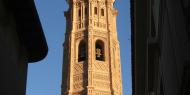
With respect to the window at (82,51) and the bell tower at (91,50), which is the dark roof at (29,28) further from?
the window at (82,51)

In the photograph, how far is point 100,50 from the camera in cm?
4800

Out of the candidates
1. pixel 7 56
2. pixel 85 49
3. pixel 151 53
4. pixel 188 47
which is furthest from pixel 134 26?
pixel 85 49

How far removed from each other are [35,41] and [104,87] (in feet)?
124

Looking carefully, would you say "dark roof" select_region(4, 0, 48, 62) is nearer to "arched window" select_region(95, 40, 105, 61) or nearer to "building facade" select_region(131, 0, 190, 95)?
"building facade" select_region(131, 0, 190, 95)

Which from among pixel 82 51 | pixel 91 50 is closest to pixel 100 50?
pixel 82 51

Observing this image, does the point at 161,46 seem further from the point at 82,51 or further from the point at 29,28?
the point at 82,51

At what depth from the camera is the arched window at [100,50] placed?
46.8 metres

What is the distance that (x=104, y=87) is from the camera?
4400cm

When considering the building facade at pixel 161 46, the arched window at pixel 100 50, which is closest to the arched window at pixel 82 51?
the arched window at pixel 100 50

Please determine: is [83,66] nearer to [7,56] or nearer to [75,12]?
[75,12]

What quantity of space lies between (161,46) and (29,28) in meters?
5.86

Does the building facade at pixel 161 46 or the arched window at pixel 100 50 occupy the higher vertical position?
the arched window at pixel 100 50

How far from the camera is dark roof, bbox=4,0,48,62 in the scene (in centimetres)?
588

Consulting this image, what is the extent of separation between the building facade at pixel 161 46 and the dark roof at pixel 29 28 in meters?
1.99
